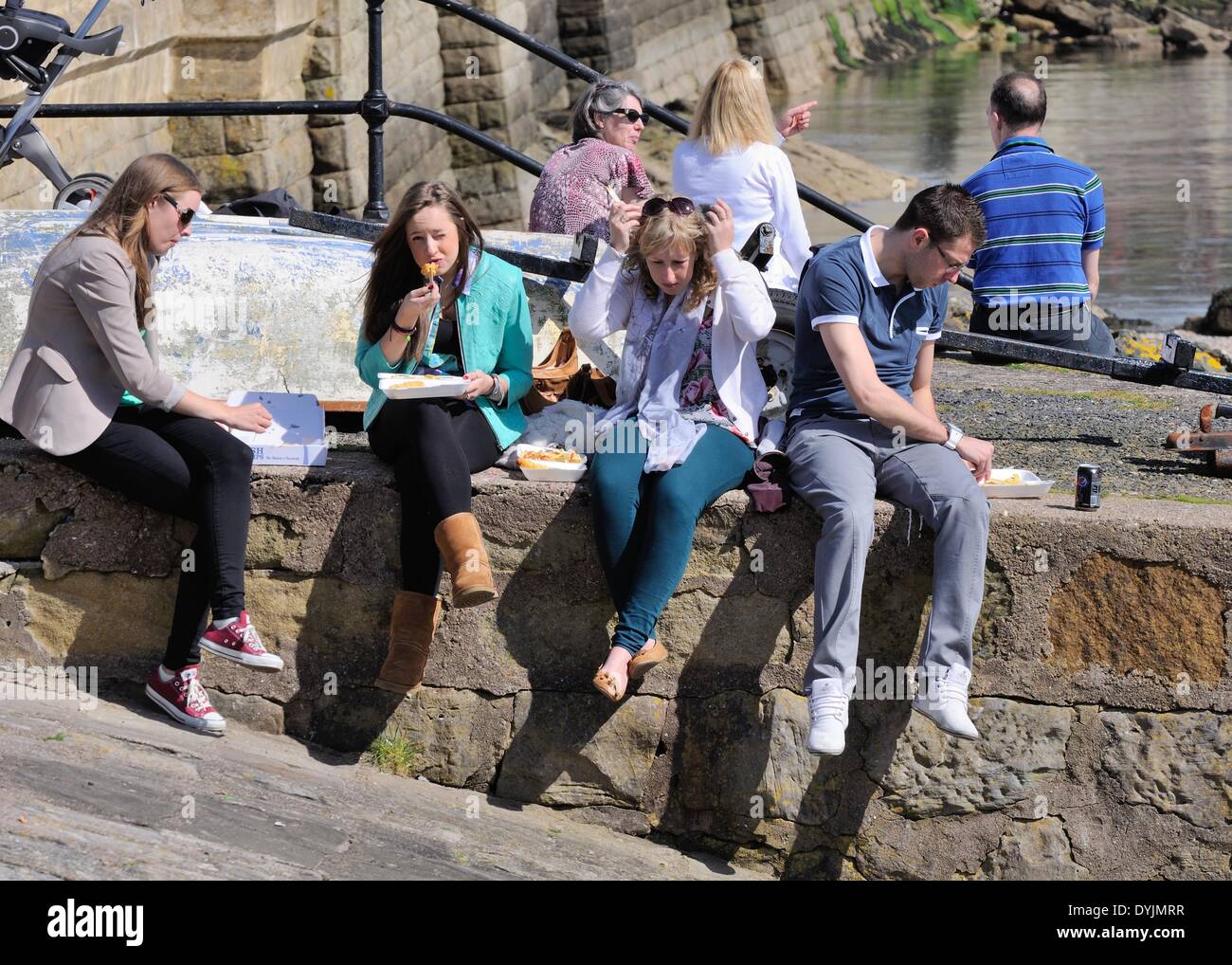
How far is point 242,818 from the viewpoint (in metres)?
3.89

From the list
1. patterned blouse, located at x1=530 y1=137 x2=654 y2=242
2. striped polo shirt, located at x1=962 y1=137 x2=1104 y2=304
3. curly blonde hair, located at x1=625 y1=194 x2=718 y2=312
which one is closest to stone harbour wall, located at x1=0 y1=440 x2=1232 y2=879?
curly blonde hair, located at x1=625 y1=194 x2=718 y2=312

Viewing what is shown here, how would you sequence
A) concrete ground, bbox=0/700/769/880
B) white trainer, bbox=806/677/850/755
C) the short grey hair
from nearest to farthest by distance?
concrete ground, bbox=0/700/769/880, white trainer, bbox=806/677/850/755, the short grey hair

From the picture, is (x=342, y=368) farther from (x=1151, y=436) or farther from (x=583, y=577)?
(x=1151, y=436)

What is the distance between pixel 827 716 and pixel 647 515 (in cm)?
70

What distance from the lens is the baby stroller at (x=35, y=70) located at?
20.1 ft

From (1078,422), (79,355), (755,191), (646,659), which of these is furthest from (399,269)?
(1078,422)

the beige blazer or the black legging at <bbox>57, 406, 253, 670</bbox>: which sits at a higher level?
the beige blazer

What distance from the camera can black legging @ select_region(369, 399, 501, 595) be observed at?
4254 millimetres

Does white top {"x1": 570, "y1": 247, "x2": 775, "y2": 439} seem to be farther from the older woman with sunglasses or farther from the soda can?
the older woman with sunglasses

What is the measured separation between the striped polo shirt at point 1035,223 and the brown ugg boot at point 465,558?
8.93 feet

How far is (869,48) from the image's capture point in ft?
111

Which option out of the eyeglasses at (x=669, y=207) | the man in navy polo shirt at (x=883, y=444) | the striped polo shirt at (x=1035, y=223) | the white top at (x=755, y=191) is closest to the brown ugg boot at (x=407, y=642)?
the man in navy polo shirt at (x=883, y=444)

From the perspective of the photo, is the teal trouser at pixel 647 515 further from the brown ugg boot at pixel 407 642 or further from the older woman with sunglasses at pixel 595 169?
the older woman with sunglasses at pixel 595 169

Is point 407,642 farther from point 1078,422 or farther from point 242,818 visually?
point 1078,422
